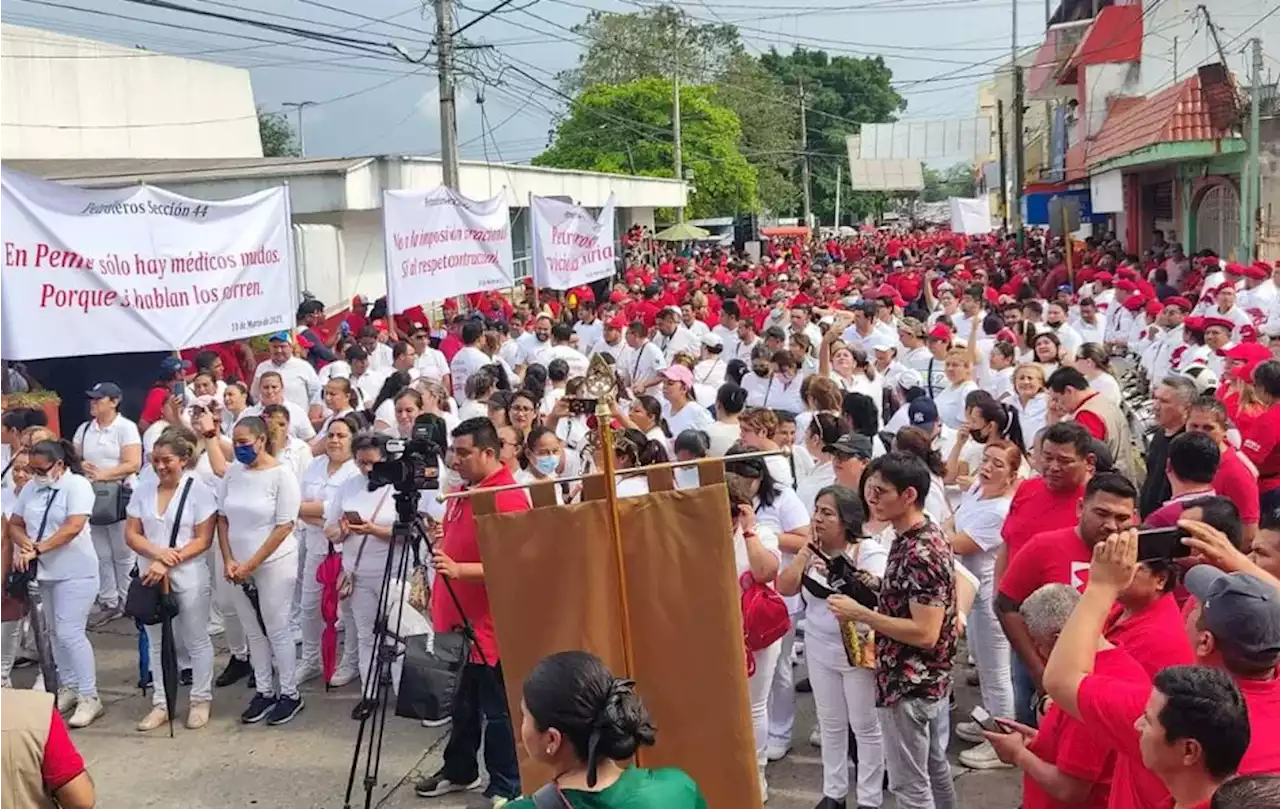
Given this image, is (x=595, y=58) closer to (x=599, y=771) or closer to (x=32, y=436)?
(x=32, y=436)

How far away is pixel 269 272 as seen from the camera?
8.42 meters

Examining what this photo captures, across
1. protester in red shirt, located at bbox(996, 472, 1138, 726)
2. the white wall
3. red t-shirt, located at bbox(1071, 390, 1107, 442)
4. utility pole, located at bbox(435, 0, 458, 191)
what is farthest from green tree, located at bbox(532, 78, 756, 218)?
protester in red shirt, located at bbox(996, 472, 1138, 726)

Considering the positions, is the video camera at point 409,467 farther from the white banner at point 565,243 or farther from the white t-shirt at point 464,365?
the white banner at point 565,243

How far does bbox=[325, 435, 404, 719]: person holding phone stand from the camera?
21.9 ft

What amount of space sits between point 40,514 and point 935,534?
502 centimetres

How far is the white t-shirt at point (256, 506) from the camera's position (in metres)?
6.77

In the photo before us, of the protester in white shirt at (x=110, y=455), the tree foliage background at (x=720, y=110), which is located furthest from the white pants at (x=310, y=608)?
the tree foliage background at (x=720, y=110)

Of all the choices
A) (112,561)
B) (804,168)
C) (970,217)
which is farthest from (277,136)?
(112,561)

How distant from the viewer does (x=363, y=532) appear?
662 cm

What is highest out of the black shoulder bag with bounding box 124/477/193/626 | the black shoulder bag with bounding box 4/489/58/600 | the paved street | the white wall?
the white wall

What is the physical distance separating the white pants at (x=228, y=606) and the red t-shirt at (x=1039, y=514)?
4232 mm

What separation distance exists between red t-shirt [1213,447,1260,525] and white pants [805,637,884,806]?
6.45ft

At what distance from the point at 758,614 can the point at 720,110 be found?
4947 centimetres

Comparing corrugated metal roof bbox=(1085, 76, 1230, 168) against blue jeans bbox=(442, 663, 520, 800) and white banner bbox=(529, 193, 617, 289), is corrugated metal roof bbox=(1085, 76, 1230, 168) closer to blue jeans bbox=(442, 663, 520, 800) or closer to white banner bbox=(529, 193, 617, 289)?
white banner bbox=(529, 193, 617, 289)
